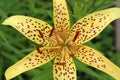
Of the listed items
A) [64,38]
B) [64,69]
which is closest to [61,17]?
[64,38]

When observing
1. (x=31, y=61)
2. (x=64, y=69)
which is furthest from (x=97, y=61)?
(x=31, y=61)

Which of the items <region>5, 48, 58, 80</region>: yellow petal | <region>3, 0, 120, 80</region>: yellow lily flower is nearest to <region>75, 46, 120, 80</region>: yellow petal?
<region>3, 0, 120, 80</region>: yellow lily flower

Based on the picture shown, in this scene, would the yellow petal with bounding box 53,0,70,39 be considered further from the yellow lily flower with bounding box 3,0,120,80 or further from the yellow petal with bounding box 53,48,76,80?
the yellow petal with bounding box 53,48,76,80

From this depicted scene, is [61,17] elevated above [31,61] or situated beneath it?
elevated above

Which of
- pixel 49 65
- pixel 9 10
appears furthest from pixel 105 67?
pixel 9 10

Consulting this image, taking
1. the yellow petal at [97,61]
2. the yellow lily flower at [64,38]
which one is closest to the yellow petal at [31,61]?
the yellow lily flower at [64,38]

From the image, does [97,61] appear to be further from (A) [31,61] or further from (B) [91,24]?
(A) [31,61]
